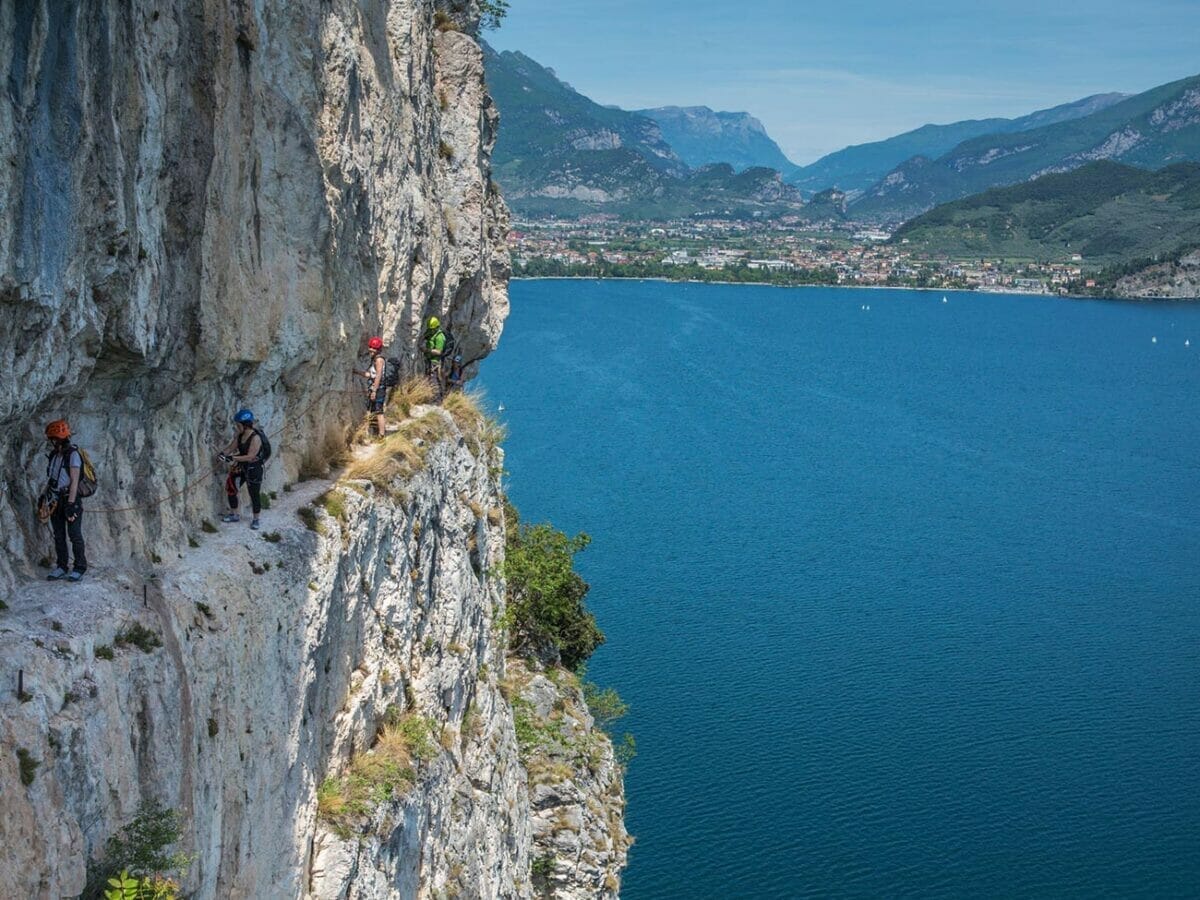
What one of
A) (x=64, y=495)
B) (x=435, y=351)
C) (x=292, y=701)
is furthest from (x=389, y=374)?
(x=64, y=495)

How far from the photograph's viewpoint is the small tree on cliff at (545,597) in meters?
30.8

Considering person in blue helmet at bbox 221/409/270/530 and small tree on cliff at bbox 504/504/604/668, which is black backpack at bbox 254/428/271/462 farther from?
small tree on cliff at bbox 504/504/604/668

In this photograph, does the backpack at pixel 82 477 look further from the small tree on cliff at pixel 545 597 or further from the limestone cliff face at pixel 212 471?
the small tree on cliff at pixel 545 597

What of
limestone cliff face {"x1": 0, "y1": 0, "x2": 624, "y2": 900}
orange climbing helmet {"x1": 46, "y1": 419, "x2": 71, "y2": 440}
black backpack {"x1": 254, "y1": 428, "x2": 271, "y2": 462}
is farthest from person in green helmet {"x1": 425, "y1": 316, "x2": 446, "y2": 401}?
orange climbing helmet {"x1": 46, "y1": 419, "x2": 71, "y2": 440}

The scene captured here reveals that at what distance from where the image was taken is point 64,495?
986 cm

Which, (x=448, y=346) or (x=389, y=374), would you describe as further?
(x=448, y=346)

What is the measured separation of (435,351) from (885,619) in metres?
35.7

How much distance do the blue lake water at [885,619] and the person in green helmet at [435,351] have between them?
1823 cm

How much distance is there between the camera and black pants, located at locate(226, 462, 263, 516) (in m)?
12.9

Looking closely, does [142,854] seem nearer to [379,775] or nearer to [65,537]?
[65,537]

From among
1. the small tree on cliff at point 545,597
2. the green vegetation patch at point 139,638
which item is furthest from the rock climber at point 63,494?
the small tree on cliff at point 545,597

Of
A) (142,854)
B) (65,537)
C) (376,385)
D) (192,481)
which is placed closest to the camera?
(142,854)

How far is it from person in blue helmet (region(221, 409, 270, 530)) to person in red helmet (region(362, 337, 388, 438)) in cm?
401

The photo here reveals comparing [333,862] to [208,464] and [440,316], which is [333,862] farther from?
[440,316]
